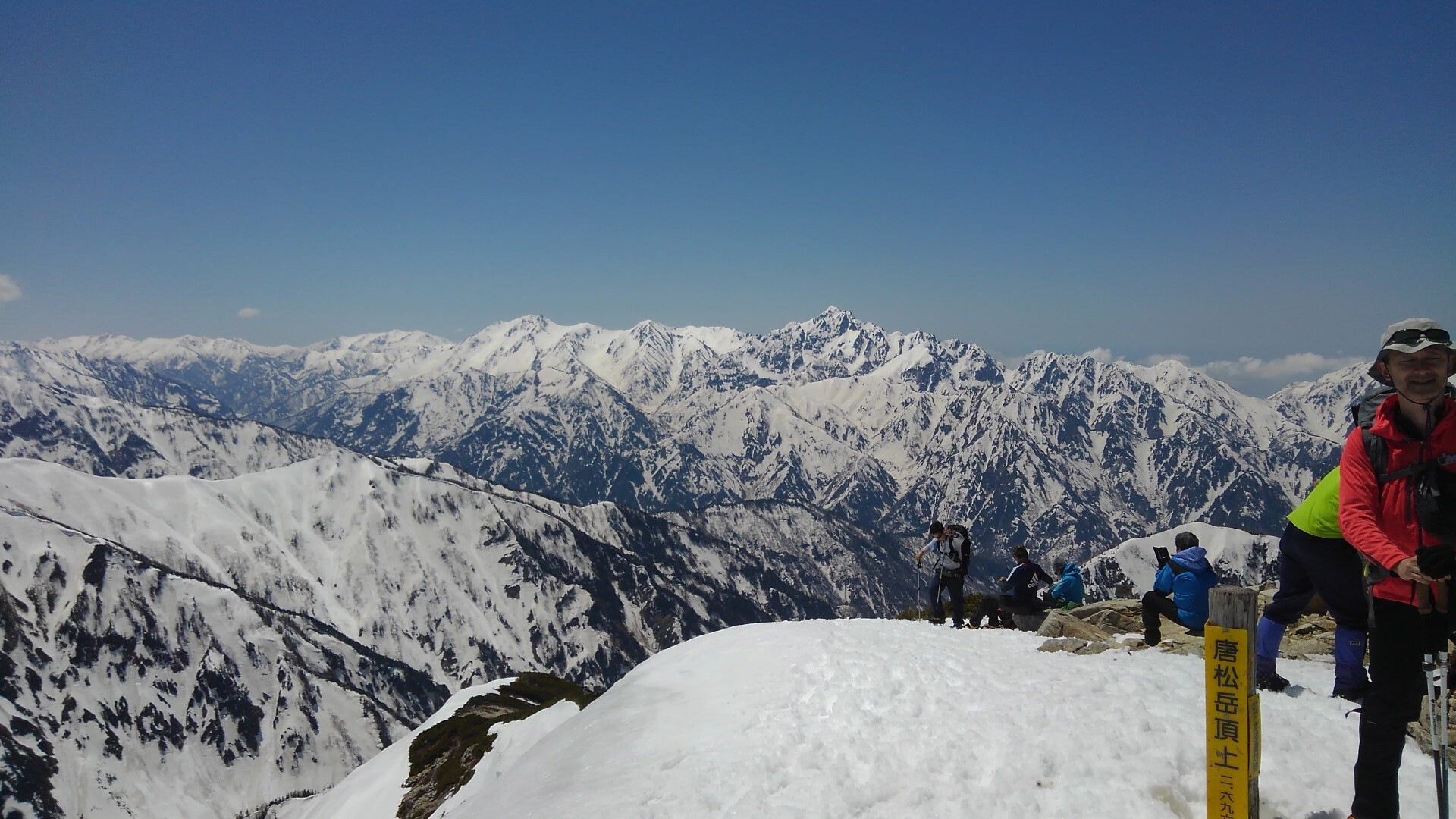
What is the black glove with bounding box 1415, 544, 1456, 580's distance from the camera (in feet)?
22.3

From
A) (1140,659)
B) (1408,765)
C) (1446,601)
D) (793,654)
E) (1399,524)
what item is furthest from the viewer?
(793,654)

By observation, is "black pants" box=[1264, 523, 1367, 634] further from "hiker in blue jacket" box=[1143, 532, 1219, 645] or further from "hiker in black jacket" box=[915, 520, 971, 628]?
"hiker in black jacket" box=[915, 520, 971, 628]

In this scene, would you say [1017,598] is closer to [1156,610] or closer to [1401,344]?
[1156,610]

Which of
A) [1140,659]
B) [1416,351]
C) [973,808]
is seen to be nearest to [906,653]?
[1140,659]

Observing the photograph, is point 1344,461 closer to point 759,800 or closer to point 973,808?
point 973,808

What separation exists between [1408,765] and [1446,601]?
349 centimetres

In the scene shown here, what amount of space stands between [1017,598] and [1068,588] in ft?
8.95

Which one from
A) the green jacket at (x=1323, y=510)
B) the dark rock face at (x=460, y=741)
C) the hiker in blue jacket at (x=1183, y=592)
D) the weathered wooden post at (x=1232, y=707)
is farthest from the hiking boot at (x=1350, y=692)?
the dark rock face at (x=460, y=741)

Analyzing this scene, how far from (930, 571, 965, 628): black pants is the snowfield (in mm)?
2809

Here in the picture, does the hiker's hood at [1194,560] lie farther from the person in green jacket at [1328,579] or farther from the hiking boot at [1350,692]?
the person in green jacket at [1328,579]

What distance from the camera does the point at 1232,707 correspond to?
24.4 feet

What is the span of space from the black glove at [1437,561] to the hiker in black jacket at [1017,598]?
49.2 ft

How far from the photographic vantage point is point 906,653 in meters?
16.7

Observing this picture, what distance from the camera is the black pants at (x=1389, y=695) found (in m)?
7.34
